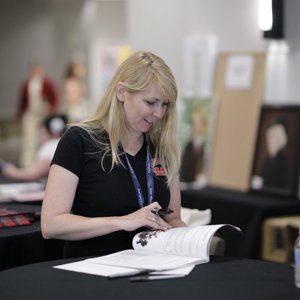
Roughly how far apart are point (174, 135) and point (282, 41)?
117 inches

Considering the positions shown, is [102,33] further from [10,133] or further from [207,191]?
[207,191]

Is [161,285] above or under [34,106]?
above

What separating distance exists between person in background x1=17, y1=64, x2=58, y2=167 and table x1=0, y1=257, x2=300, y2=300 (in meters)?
9.41

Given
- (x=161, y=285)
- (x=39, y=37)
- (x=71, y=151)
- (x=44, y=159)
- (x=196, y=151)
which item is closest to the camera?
(x=161, y=285)

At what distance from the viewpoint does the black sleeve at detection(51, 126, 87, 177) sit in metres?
2.62

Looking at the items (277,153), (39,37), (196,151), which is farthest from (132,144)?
(39,37)

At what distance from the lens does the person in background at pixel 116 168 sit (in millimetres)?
2596

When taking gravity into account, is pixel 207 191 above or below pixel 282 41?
below

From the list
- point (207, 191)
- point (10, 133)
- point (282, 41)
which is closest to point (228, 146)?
point (207, 191)

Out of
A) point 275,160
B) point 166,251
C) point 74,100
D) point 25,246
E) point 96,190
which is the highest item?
point 96,190

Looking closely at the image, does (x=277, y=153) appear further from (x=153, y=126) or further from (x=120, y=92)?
(x=120, y=92)

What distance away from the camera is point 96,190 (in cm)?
270

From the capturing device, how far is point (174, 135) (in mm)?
2869

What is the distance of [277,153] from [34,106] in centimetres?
695
